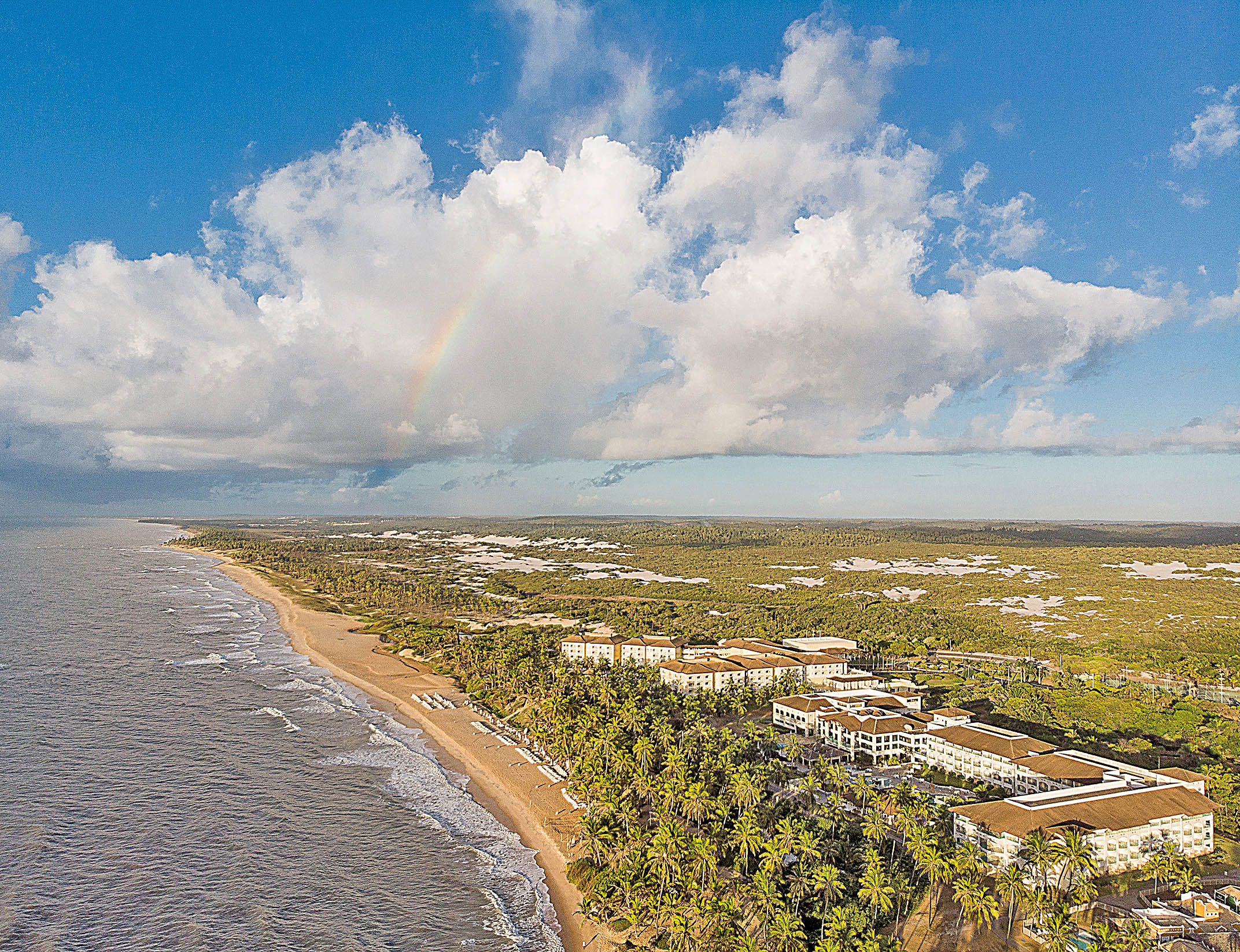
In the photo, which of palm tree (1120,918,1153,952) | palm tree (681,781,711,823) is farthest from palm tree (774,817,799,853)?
palm tree (1120,918,1153,952)

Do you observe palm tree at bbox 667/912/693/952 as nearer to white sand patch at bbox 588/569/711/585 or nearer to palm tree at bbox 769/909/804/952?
palm tree at bbox 769/909/804/952

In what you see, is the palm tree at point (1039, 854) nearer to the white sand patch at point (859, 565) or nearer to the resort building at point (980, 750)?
the resort building at point (980, 750)

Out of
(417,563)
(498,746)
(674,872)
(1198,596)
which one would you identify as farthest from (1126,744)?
(417,563)

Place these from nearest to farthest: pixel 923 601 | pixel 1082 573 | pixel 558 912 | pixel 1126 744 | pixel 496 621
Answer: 1. pixel 558 912
2. pixel 1126 744
3. pixel 496 621
4. pixel 923 601
5. pixel 1082 573

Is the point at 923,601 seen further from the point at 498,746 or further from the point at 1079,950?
the point at 1079,950

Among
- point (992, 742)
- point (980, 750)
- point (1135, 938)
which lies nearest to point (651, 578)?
point (992, 742)

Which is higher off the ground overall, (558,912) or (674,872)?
(674,872)

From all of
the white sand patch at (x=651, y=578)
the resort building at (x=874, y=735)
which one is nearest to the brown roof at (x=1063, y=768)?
the resort building at (x=874, y=735)
